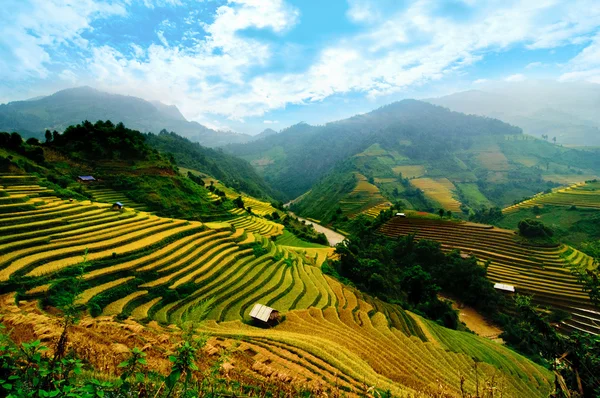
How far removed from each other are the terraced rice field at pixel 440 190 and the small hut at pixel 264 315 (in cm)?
8070

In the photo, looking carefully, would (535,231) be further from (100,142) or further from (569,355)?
(100,142)

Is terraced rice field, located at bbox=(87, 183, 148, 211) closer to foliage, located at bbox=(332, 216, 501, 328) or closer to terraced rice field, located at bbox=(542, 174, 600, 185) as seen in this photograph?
foliage, located at bbox=(332, 216, 501, 328)

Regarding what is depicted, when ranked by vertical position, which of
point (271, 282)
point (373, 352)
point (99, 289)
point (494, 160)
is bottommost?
point (494, 160)

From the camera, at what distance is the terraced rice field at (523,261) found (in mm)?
28447

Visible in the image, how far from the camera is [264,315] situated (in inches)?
537

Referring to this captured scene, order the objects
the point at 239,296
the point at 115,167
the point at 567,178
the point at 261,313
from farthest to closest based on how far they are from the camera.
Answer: the point at 567,178, the point at 115,167, the point at 239,296, the point at 261,313

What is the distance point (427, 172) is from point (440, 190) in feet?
109

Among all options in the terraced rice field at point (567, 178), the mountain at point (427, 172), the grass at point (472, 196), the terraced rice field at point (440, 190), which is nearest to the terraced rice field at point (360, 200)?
the mountain at point (427, 172)

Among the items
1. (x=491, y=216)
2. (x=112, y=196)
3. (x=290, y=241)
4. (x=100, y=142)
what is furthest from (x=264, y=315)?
(x=491, y=216)

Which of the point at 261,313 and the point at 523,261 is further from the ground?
the point at 261,313

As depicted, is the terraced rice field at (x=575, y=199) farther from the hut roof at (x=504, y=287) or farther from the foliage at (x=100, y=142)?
the foliage at (x=100, y=142)

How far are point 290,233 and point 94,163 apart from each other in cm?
3232

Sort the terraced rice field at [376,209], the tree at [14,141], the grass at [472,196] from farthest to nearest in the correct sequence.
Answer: the grass at [472,196] → the terraced rice field at [376,209] → the tree at [14,141]

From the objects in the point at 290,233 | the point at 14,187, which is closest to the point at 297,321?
the point at 14,187
